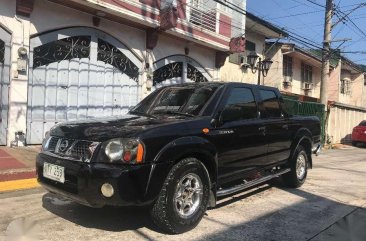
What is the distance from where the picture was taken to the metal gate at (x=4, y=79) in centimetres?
1041

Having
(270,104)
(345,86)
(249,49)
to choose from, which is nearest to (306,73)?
(249,49)

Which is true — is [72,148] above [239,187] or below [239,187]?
above

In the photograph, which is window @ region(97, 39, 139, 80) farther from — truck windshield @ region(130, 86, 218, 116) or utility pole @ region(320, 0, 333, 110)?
utility pole @ region(320, 0, 333, 110)

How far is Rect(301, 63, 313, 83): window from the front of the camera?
2970cm

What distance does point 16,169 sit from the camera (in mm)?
8008

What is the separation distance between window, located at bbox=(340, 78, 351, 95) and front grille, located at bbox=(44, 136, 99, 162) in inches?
1424

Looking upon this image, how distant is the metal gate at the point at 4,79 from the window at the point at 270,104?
6.72 metres

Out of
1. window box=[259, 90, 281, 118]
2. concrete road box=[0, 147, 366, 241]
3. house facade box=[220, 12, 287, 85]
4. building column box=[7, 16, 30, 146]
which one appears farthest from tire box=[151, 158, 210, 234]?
house facade box=[220, 12, 287, 85]

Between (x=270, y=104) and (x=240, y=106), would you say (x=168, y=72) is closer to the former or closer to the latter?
(x=270, y=104)

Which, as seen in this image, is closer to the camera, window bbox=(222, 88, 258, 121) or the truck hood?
the truck hood

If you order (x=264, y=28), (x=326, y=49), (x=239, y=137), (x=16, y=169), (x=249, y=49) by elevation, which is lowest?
(x=16, y=169)

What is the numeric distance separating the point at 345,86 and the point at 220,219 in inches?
1424

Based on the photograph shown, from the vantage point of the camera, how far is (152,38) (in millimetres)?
14562

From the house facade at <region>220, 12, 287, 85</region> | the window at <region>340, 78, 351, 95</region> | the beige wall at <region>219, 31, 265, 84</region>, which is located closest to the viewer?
the beige wall at <region>219, 31, 265, 84</region>
